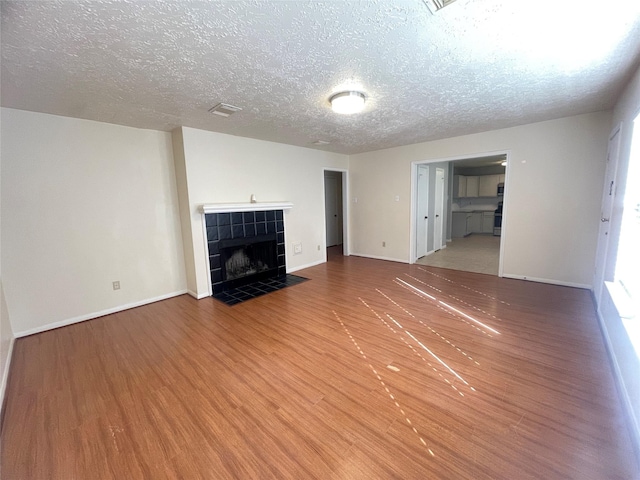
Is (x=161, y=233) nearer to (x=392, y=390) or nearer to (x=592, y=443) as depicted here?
(x=392, y=390)

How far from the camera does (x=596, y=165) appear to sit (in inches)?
134

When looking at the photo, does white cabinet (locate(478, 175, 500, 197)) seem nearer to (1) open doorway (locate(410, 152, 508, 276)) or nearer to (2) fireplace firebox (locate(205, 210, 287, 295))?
(1) open doorway (locate(410, 152, 508, 276))

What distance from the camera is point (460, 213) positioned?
8.84m

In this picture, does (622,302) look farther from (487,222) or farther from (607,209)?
(487,222)

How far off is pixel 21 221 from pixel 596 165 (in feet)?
22.5

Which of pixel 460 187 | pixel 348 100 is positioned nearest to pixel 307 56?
pixel 348 100

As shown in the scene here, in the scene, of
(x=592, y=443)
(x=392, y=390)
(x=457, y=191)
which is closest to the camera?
(x=592, y=443)

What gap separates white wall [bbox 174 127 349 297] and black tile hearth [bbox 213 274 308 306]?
0.33m

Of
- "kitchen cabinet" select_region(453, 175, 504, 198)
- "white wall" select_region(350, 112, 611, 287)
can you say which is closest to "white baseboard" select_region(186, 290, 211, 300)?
"white wall" select_region(350, 112, 611, 287)

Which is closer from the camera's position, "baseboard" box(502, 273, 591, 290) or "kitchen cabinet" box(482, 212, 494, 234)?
"baseboard" box(502, 273, 591, 290)

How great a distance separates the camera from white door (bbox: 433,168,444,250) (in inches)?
244

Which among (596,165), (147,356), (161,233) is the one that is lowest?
(147,356)

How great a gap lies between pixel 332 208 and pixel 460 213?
4.53m

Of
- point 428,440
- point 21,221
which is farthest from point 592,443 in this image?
point 21,221
